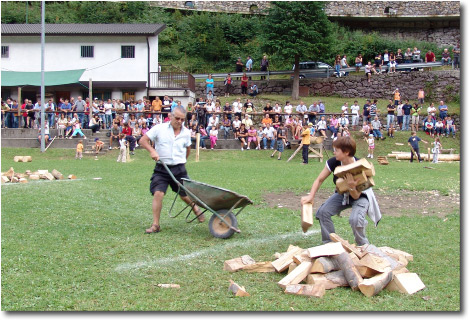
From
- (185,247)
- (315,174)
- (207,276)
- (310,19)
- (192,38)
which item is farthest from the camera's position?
(192,38)

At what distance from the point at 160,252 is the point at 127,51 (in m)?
31.4

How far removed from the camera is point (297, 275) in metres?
6.11

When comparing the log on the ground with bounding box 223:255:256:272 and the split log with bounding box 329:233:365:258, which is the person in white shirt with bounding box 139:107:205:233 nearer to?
the log on the ground with bounding box 223:255:256:272

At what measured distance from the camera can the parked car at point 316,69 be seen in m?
42.2

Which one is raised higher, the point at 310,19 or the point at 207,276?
the point at 310,19

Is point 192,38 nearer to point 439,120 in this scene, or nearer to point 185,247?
point 439,120

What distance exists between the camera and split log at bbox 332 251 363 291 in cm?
604

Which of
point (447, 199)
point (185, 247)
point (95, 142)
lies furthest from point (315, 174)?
point (95, 142)

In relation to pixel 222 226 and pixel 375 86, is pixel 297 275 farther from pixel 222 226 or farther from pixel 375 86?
pixel 375 86

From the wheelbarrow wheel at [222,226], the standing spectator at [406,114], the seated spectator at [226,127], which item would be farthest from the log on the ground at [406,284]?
the standing spectator at [406,114]

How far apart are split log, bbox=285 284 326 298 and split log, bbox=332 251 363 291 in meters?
0.36

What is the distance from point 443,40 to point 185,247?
47.3m

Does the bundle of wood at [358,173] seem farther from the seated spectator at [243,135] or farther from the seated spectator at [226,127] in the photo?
the seated spectator at [226,127]

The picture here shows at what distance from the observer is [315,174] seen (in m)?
17.6
